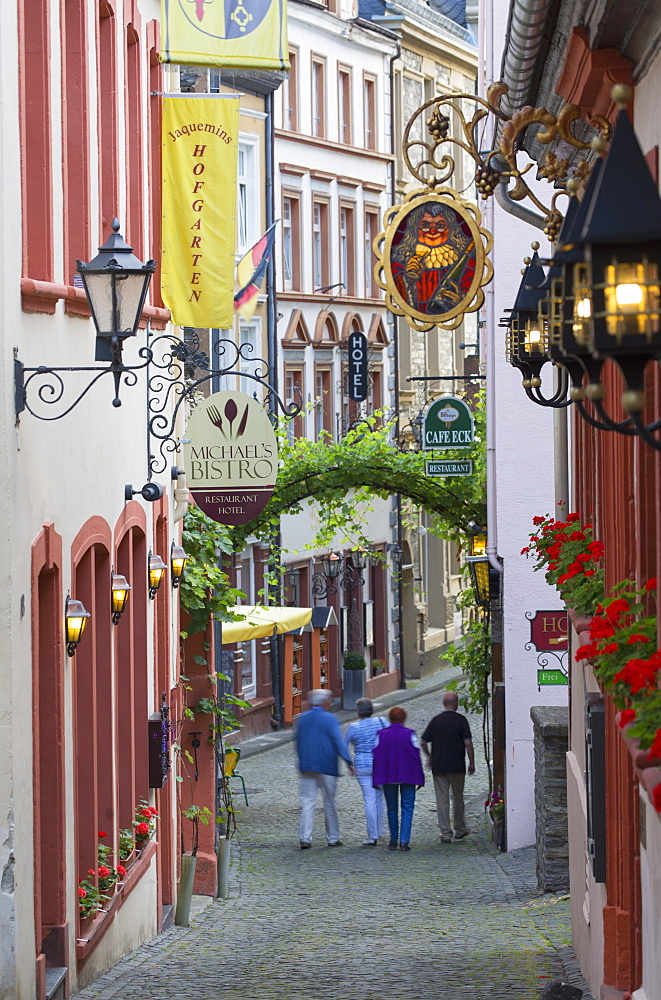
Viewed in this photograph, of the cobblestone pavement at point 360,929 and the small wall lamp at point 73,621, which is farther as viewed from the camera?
the cobblestone pavement at point 360,929

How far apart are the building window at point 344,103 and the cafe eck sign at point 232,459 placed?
74.2ft

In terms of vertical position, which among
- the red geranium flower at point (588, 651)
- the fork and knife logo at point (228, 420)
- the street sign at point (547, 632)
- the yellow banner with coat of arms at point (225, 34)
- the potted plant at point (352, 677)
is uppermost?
the yellow banner with coat of arms at point (225, 34)

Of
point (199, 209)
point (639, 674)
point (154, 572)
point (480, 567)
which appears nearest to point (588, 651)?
point (639, 674)

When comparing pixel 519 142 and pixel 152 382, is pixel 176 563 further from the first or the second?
pixel 519 142

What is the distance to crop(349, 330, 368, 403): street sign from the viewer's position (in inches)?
1361

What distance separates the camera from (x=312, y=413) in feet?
114

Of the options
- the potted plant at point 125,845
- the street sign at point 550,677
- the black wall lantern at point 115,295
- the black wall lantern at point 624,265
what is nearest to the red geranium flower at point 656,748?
the black wall lantern at point 624,265

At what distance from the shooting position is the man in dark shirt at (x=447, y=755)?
722 inches

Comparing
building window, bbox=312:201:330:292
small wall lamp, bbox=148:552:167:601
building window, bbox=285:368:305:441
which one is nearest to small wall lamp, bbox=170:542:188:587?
small wall lamp, bbox=148:552:167:601

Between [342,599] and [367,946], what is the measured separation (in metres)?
23.1

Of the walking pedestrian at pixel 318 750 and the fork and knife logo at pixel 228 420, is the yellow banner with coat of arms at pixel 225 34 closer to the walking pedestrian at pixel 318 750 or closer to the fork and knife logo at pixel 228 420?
the fork and knife logo at pixel 228 420

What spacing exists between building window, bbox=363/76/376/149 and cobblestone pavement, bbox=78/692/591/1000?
67.3 feet

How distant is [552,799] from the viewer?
1378 centimetres

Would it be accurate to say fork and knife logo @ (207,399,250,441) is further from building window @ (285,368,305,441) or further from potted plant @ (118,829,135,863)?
building window @ (285,368,305,441)
